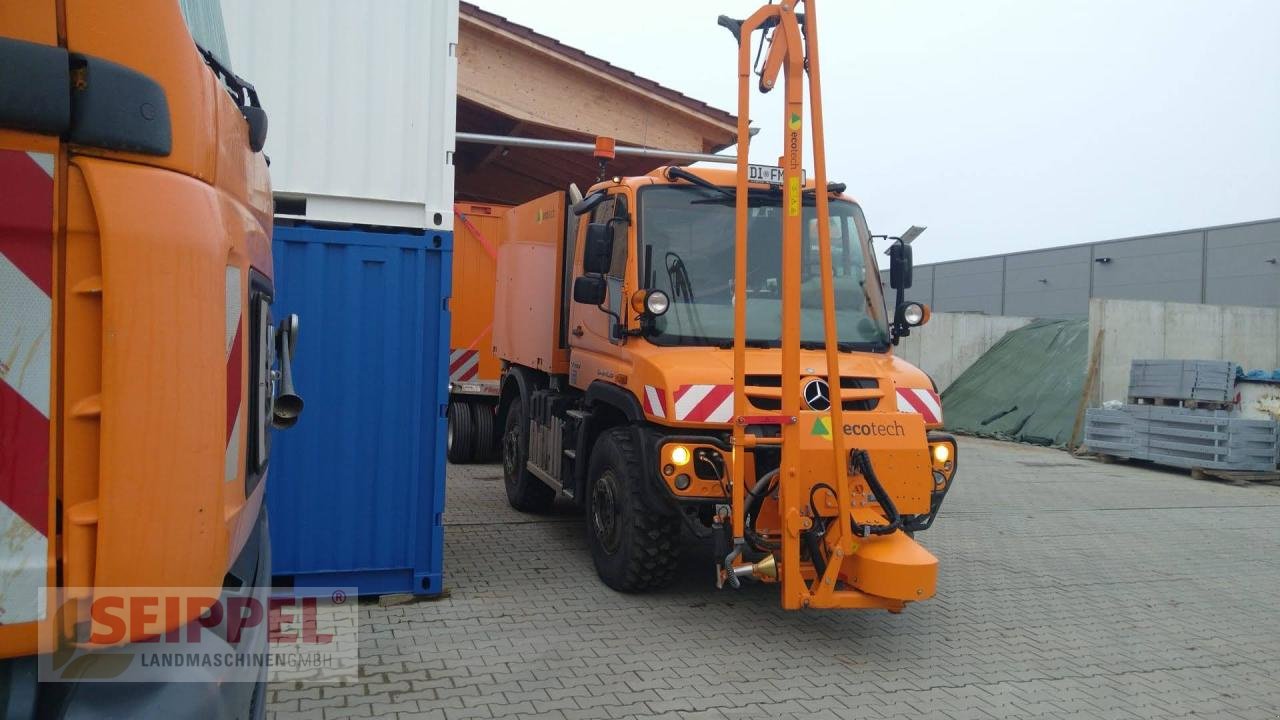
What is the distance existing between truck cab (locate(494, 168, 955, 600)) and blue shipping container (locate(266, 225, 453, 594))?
3.70ft

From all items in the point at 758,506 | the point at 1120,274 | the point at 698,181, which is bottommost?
the point at 758,506

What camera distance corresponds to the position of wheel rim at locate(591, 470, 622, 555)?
5855mm

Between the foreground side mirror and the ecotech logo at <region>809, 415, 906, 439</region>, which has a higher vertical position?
the foreground side mirror

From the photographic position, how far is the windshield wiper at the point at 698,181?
6.11 meters

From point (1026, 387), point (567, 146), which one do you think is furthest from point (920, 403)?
point (1026, 387)

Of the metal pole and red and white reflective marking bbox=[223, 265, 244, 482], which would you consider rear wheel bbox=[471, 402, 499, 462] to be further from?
red and white reflective marking bbox=[223, 265, 244, 482]

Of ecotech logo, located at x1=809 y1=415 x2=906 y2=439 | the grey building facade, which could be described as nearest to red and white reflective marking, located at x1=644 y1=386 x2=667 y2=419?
ecotech logo, located at x1=809 y1=415 x2=906 y2=439

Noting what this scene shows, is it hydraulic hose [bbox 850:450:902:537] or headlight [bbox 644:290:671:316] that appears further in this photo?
headlight [bbox 644:290:671:316]

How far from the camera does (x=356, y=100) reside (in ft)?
17.6

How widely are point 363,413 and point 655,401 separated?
1764 millimetres

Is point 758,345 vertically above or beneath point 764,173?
beneath

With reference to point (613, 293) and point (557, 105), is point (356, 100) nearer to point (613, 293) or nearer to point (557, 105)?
point (613, 293)

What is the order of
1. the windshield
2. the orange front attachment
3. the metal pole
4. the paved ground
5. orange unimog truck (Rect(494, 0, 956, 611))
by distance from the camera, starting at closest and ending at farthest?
the paved ground
the orange front attachment
orange unimog truck (Rect(494, 0, 956, 611))
the windshield
the metal pole

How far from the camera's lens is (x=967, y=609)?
6.05 m
